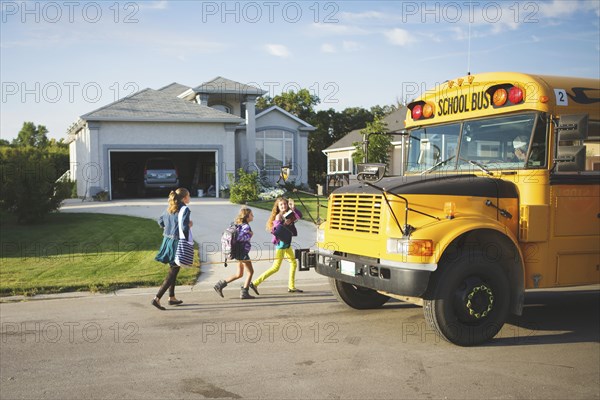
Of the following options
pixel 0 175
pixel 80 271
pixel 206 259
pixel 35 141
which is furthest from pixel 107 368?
pixel 35 141

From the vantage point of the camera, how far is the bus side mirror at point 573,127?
5.90m

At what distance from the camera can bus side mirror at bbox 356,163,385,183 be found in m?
6.69

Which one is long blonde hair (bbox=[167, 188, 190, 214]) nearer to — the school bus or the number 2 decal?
the school bus

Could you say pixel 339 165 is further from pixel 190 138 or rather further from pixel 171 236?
pixel 171 236

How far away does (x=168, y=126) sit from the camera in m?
25.6

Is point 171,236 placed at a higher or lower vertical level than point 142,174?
lower

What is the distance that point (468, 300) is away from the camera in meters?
6.23

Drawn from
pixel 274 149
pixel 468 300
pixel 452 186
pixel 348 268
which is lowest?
pixel 468 300

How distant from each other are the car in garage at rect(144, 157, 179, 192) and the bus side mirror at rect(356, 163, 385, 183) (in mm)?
20737

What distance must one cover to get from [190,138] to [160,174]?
2.41 meters

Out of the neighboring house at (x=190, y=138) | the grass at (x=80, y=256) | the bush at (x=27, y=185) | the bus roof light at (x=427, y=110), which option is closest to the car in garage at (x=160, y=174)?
the neighboring house at (x=190, y=138)

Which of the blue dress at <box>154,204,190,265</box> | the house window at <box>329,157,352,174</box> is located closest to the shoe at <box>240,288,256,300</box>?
the blue dress at <box>154,204,190,265</box>

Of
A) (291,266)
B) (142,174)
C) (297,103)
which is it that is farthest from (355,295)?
(297,103)

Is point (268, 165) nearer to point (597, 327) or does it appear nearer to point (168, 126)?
point (168, 126)
